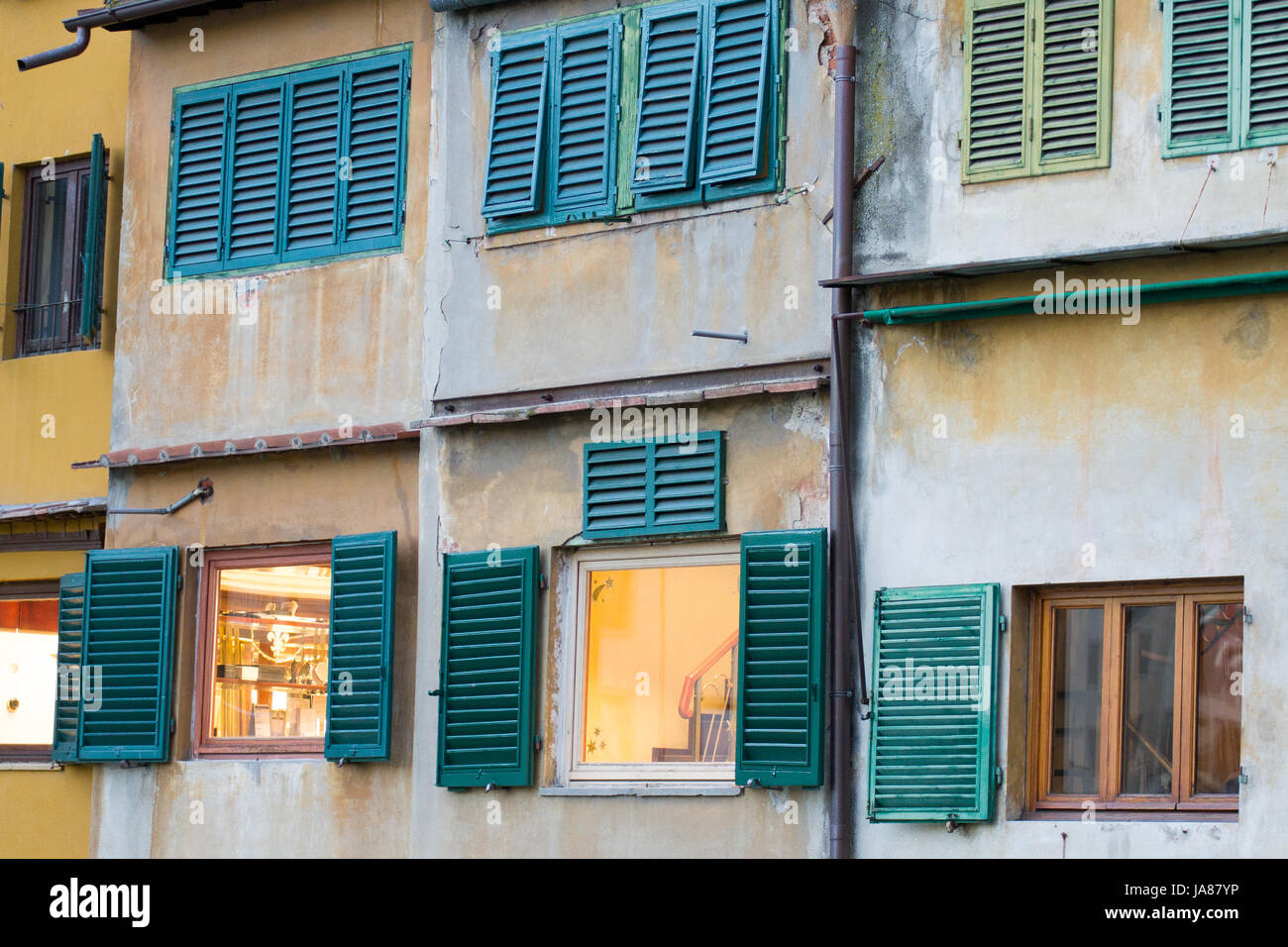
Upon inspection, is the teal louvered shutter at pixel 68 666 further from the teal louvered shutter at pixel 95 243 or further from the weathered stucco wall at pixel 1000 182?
the weathered stucco wall at pixel 1000 182

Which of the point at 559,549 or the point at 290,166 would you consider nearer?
the point at 559,549

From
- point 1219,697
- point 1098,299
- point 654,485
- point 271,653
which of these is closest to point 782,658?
point 654,485

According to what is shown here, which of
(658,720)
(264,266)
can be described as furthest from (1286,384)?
(264,266)

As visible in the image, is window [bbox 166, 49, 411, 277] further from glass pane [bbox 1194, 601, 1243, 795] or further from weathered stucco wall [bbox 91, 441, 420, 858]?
glass pane [bbox 1194, 601, 1243, 795]

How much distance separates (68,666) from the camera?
1554 centimetres

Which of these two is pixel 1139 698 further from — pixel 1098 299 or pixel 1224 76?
pixel 1224 76

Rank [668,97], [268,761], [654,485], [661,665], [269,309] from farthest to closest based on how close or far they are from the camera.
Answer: [269,309] → [268,761] → [668,97] → [661,665] → [654,485]

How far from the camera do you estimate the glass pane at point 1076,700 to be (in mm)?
11789

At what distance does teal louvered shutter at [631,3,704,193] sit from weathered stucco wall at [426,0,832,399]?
0.24m

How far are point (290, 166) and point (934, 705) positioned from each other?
575cm

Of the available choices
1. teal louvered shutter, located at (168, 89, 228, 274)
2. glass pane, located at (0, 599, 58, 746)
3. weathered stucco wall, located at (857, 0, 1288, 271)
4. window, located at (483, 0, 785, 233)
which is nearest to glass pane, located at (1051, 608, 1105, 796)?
weathered stucco wall, located at (857, 0, 1288, 271)

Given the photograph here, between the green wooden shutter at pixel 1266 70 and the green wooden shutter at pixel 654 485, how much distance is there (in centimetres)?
329

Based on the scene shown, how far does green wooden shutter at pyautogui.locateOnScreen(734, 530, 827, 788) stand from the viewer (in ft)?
40.3

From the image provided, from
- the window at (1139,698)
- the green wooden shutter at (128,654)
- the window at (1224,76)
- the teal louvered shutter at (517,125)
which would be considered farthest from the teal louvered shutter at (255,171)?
the window at (1224,76)
